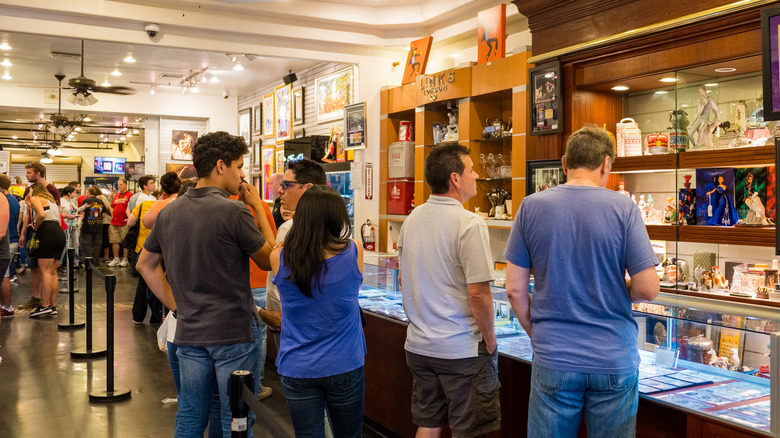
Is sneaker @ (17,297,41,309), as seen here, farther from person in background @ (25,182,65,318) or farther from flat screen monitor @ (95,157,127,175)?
flat screen monitor @ (95,157,127,175)

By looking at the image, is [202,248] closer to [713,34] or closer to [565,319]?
[565,319]

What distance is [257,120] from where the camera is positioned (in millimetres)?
13703

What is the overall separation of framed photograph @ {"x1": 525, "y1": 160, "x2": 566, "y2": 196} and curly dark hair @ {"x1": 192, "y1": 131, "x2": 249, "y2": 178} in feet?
11.6

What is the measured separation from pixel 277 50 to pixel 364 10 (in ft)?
3.87

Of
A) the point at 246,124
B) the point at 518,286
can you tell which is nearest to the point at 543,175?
the point at 518,286

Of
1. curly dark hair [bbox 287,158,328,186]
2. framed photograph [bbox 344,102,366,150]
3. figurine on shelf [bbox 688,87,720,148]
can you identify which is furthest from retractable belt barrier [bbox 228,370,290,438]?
framed photograph [bbox 344,102,366,150]

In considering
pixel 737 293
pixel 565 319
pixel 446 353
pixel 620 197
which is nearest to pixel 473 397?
pixel 446 353

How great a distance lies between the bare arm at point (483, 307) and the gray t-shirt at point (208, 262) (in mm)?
853

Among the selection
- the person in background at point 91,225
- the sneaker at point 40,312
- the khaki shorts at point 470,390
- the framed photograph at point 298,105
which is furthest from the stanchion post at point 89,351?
the person in background at point 91,225

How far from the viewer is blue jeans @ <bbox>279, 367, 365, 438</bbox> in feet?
7.63

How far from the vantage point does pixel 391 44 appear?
8469mm

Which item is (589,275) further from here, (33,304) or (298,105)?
(298,105)

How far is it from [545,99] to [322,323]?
4001 millimetres

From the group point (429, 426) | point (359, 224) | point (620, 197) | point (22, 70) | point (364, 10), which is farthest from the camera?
point (22, 70)
